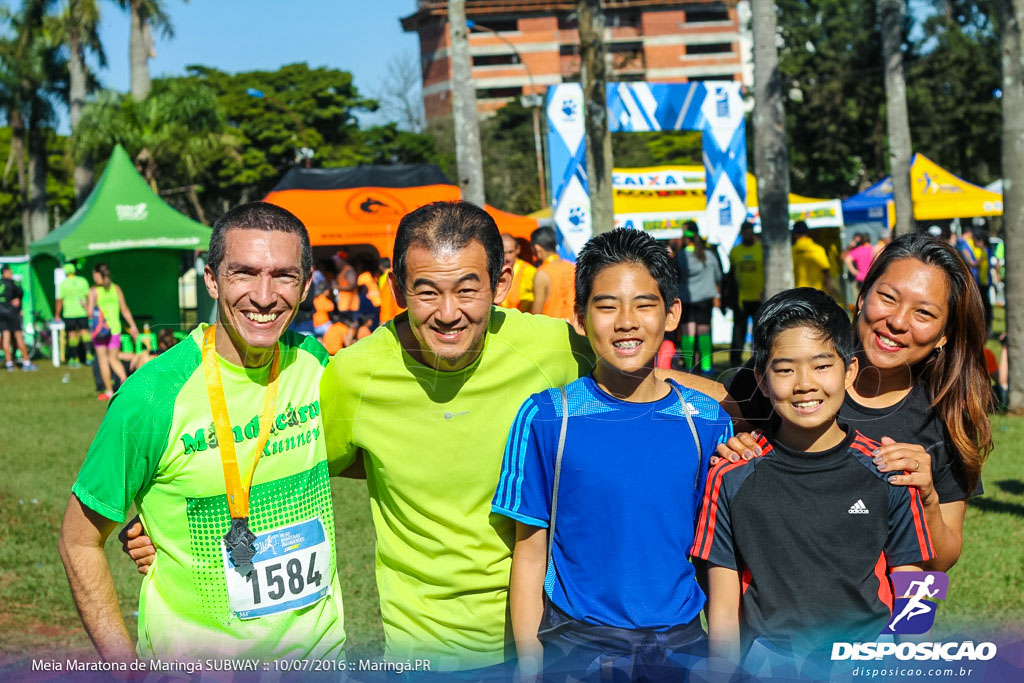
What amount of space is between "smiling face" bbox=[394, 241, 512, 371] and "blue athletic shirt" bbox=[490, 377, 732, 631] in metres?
0.27

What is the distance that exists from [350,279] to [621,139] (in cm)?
4084

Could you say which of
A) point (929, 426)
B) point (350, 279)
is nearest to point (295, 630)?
point (929, 426)

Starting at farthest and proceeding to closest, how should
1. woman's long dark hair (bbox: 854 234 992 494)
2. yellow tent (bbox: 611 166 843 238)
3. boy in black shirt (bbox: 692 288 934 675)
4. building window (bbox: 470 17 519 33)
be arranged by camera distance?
1. building window (bbox: 470 17 519 33)
2. yellow tent (bbox: 611 166 843 238)
3. woman's long dark hair (bbox: 854 234 992 494)
4. boy in black shirt (bbox: 692 288 934 675)

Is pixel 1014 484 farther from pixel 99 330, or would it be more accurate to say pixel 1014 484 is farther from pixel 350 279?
pixel 99 330

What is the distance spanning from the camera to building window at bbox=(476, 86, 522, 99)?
279ft

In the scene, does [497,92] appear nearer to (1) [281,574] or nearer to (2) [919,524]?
(1) [281,574]

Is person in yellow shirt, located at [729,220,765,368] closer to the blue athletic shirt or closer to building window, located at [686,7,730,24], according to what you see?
the blue athletic shirt

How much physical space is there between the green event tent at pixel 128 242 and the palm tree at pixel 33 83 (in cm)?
1085

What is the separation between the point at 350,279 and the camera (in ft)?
40.3

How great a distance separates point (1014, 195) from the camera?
10.6 metres

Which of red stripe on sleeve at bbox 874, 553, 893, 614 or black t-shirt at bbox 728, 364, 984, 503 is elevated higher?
black t-shirt at bbox 728, 364, 984, 503

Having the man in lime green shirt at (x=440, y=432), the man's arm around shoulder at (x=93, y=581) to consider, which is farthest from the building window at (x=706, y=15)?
the man's arm around shoulder at (x=93, y=581)

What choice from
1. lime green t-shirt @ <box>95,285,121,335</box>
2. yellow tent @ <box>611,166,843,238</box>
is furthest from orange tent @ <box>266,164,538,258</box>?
yellow tent @ <box>611,166,843,238</box>

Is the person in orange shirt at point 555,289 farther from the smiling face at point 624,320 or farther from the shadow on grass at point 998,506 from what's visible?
the smiling face at point 624,320
